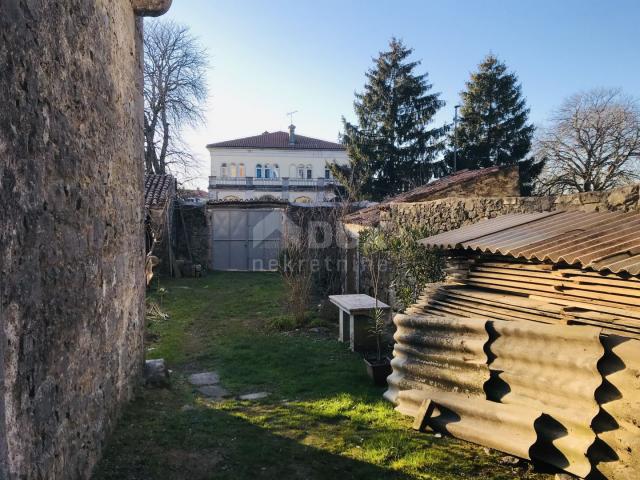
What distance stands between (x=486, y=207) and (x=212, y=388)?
4675mm

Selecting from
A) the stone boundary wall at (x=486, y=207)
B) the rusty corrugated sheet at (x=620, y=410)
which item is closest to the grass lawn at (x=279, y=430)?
the rusty corrugated sheet at (x=620, y=410)

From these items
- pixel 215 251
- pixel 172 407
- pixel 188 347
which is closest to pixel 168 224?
pixel 215 251

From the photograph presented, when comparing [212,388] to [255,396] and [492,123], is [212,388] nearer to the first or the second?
[255,396]

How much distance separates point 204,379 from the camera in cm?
558

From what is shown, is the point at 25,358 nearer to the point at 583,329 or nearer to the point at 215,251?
the point at 583,329

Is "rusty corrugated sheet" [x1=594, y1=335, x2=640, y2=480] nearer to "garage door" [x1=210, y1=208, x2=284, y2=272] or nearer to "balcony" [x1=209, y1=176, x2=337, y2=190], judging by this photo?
"garage door" [x1=210, y1=208, x2=284, y2=272]

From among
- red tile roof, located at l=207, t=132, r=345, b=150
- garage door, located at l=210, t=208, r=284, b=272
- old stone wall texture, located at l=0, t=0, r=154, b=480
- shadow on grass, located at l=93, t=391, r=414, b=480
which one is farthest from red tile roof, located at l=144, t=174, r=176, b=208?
red tile roof, located at l=207, t=132, r=345, b=150

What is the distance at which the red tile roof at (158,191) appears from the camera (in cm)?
1412

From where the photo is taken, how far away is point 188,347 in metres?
7.04

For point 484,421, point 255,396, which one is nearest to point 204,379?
A: point 255,396

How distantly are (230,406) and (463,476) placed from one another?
7.96 ft

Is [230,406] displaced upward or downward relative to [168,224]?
downward

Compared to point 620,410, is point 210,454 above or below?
below

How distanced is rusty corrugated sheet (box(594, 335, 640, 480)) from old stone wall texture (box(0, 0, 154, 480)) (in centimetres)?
352
